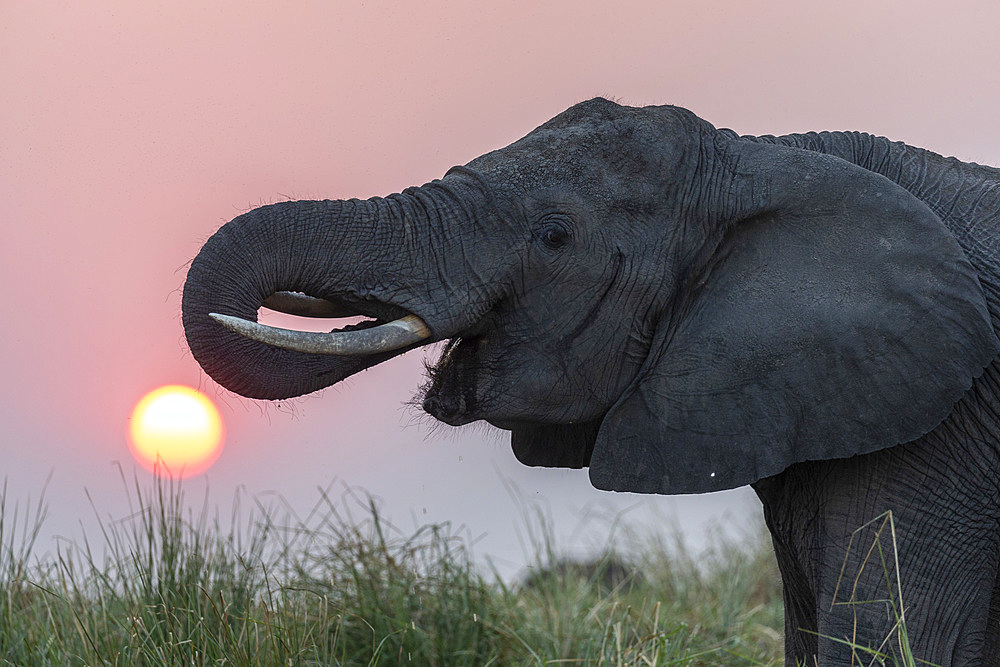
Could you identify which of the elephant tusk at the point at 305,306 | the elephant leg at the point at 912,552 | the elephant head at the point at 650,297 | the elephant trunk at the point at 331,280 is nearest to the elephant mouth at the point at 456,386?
the elephant head at the point at 650,297

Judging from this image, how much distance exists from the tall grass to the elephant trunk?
2.74 feet

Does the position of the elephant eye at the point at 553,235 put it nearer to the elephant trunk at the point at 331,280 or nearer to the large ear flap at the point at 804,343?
the elephant trunk at the point at 331,280

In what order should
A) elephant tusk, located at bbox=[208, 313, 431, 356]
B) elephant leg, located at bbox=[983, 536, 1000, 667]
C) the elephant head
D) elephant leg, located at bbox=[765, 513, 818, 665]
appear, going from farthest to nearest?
elephant leg, located at bbox=[765, 513, 818, 665] → elephant leg, located at bbox=[983, 536, 1000, 667] → the elephant head → elephant tusk, located at bbox=[208, 313, 431, 356]

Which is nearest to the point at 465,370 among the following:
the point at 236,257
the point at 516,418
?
the point at 516,418

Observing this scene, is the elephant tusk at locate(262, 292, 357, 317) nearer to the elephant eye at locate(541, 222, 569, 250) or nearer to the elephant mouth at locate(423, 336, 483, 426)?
the elephant mouth at locate(423, 336, 483, 426)

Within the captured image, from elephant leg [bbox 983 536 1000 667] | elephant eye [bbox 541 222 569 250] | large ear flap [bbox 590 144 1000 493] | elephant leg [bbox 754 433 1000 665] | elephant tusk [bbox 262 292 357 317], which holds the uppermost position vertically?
elephant eye [bbox 541 222 569 250]

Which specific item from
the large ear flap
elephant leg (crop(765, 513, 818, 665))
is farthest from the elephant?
elephant leg (crop(765, 513, 818, 665))

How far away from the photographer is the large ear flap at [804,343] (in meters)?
2.94

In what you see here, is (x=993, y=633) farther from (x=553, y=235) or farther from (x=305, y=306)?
(x=305, y=306)

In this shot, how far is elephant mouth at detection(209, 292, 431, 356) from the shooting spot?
272 cm

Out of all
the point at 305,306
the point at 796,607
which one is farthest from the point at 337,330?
the point at 796,607

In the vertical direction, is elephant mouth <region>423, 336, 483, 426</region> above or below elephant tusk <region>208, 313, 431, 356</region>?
below

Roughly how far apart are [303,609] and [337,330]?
1920 mm

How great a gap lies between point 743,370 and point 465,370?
0.68m
